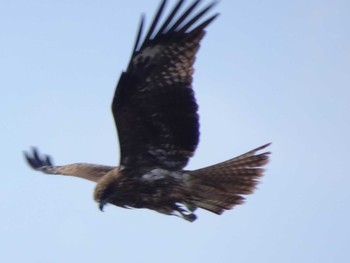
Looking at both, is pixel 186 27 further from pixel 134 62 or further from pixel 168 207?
pixel 168 207

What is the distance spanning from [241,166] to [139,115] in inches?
54.4

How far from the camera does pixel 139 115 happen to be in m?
10.6

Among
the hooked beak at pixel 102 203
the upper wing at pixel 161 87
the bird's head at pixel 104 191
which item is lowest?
the hooked beak at pixel 102 203

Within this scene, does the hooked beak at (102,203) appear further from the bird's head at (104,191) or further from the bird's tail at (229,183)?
the bird's tail at (229,183)

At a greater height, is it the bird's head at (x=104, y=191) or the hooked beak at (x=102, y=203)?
the bird's head at (x=104, y=191)

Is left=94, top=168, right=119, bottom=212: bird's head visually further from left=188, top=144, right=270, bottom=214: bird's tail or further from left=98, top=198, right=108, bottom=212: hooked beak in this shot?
left=188, top=144, right=270, bottom=214: bird's tail

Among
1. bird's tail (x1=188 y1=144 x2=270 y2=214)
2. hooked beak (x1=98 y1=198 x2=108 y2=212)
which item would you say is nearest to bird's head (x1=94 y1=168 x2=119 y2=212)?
hooked beak (x1=98 y1=198 x2=108 y2=212)

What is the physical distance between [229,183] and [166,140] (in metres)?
0.91

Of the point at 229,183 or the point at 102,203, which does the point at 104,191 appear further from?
the point at 229,183

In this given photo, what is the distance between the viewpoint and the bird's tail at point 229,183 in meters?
11.2

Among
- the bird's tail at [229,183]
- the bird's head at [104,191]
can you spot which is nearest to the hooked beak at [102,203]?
the bird's head at [104,191]

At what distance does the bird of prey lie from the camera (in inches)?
413

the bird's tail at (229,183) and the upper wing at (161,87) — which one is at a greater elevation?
the upper wing at (161,87)

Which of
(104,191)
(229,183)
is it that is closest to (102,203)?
(104,191)
